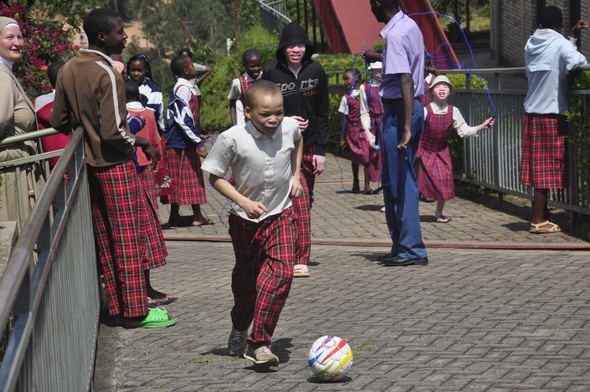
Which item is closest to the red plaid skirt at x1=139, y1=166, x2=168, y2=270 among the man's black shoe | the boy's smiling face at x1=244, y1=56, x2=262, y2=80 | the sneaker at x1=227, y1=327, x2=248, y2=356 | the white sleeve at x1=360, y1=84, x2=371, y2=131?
the sneaker at x1=227, y1=327, x2=248, y2=356

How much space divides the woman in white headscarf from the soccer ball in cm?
294

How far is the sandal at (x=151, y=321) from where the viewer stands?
24.7ft

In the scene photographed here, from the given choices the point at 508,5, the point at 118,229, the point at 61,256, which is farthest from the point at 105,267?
the point at 508,5

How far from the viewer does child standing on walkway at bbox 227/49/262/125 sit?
465 inches

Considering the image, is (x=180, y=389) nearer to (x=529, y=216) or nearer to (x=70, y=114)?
(x=70, y=114)

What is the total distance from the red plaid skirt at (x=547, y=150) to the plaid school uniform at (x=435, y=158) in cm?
142

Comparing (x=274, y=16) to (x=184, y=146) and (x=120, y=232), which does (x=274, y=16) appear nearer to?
(x=184, y=146)

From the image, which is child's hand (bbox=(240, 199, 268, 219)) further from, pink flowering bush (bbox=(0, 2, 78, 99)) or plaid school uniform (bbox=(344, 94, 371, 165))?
pink flowering bush (bbox=(0, 2, 78, 99))

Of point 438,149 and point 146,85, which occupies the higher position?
point 146,85

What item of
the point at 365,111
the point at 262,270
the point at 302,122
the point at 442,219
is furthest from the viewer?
the point at 365,111

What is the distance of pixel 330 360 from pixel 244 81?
6.49 metres

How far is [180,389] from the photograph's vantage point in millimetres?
5977

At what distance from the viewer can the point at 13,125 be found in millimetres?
8250

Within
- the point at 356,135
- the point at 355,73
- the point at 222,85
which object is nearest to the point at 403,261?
the point at 356,135
